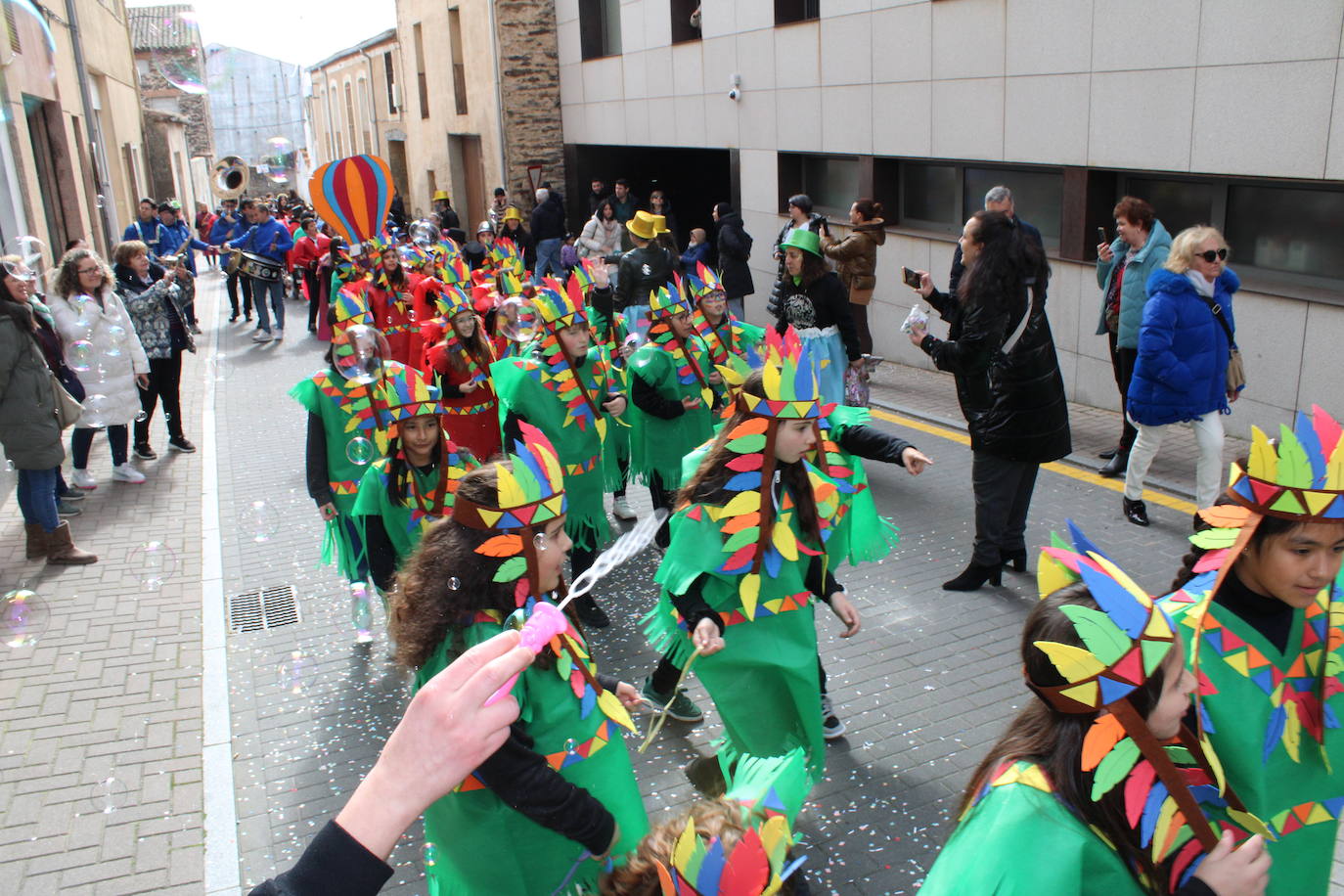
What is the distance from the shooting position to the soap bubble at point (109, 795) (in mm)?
4578

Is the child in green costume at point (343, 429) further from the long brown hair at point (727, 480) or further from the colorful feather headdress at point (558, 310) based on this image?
the long brown hair at point (727, 480)

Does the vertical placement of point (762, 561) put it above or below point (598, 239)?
below

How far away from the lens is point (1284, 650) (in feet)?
9.01

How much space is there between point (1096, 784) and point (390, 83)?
122ft

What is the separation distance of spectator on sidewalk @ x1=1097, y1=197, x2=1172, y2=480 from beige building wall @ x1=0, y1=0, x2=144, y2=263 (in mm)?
11606

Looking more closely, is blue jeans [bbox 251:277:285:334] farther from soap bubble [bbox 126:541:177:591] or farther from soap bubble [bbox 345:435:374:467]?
soap bubble [bbox 345:435:374:467]

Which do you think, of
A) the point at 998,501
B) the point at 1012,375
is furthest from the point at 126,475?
the point at 1012,375

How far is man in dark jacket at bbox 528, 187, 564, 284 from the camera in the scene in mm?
17188

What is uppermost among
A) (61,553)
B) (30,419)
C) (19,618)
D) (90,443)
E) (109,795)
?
(30,419)

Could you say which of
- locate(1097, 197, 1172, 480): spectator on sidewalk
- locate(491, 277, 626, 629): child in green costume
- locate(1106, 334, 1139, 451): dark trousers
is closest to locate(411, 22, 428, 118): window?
locate(1097, 197, 1172, 480): spectator on sidewalk

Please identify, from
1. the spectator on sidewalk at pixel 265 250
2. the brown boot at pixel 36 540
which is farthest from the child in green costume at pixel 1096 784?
the spectator on sidewalk at pixel 265 250

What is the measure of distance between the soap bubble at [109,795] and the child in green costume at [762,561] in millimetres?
2585

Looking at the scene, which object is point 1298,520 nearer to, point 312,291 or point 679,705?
point 679,705

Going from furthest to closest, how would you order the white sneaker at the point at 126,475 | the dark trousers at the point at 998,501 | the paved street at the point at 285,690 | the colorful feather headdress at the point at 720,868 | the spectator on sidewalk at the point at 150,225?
the spectator on sidewalk at the point at 150,225 < the white sneaker at the point at 126,475 < the dark trousers at the point at 998,501 < the paved street at the point at 285,690 < the colorful feather headdress at the point at 720,868
